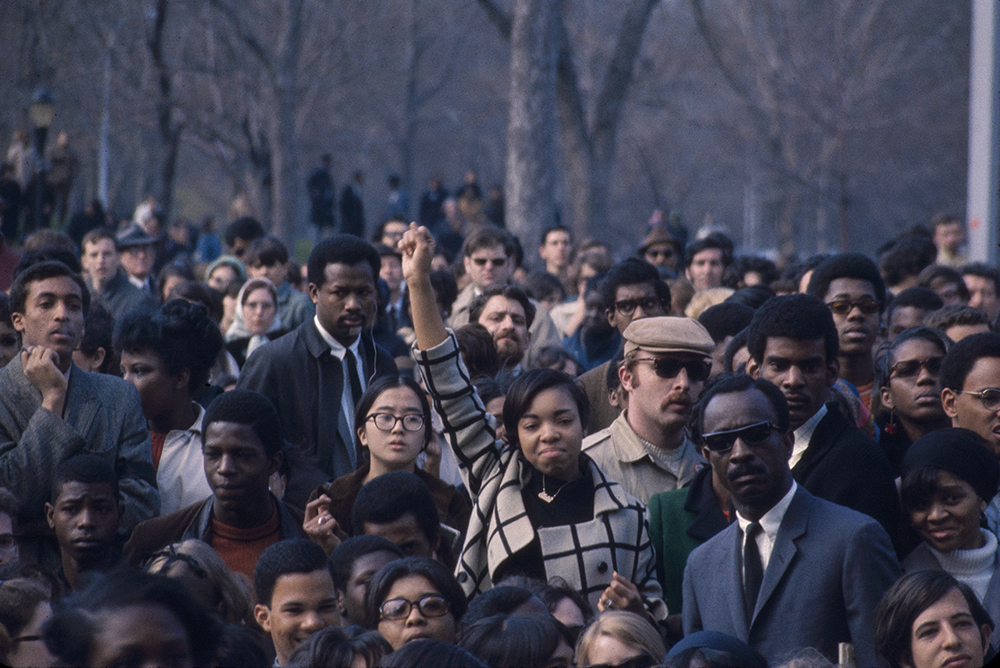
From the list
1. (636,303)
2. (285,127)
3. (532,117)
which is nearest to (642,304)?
Answer: (636,303)

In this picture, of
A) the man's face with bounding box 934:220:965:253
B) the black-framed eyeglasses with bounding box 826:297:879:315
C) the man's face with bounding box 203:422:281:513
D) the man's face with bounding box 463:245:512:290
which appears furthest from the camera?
the man's face with bounding box 934:220:965:253

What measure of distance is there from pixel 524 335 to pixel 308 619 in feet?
10.9

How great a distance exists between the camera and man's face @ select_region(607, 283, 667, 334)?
7.21 m

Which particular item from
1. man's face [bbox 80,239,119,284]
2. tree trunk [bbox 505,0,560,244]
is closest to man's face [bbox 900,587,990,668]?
man's face [bbox 80,239,119,284]

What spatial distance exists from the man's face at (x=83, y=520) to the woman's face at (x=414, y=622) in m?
1.41

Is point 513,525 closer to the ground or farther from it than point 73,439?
closer to the ground

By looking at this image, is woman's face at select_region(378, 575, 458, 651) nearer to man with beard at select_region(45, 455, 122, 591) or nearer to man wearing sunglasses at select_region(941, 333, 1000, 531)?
man with beard at select_region(45, 455, 122, 591)

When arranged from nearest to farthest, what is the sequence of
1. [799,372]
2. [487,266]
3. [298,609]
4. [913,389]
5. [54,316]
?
1. [298,609]
2. [799,372]
3. [54,316]
4. [913,389]
5. [487,266]

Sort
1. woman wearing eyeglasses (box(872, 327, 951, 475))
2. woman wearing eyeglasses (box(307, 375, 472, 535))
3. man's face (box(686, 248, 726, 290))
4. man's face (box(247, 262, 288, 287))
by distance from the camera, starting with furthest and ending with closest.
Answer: man's face (box(247, 262, 288, 287)), man's face (box(686, 248, 726, 290)), woman wearing eyeglasses (box(872, 327, 951, 475)), woman wearing eyeglasses (box(307, 375, 472, 535))

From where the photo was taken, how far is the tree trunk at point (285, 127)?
22.6 meters

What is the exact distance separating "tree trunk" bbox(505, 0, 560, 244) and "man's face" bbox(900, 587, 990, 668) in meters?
12.7

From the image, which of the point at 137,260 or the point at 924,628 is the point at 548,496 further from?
the point at 137,260

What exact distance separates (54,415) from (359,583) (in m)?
1.55

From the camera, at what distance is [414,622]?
14.8ft
